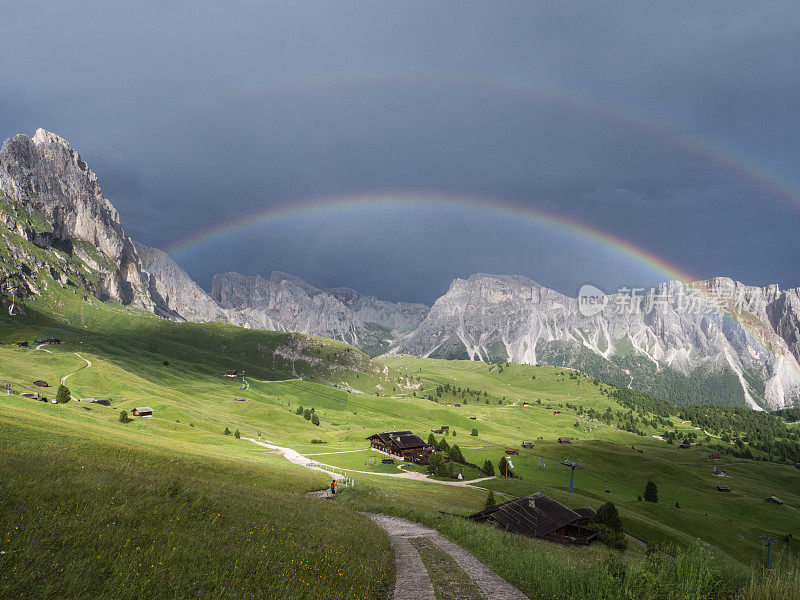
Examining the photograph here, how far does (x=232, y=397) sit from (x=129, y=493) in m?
199

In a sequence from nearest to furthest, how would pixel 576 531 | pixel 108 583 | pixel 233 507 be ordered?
pixel 108 583
pixel 233 507
pixel 576 531

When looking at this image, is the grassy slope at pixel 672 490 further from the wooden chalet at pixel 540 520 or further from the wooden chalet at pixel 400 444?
the wooden chalet at pixel 400 444

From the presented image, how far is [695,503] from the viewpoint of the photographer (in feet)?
384

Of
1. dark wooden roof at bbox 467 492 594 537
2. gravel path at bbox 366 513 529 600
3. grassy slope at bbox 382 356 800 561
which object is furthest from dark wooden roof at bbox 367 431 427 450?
gravel path at bbox 366 513 529 600

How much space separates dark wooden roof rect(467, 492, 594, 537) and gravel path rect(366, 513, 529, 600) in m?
25.1

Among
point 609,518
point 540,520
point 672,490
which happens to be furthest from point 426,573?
point 672,490

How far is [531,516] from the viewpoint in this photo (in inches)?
2042

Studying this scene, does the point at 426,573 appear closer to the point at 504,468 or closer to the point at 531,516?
the point at 531,516

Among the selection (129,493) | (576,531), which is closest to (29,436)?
(129,493)

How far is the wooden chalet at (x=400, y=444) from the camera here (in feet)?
374

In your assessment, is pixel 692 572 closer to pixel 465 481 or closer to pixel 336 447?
pixel 465 481

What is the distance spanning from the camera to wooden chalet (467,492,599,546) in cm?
4828

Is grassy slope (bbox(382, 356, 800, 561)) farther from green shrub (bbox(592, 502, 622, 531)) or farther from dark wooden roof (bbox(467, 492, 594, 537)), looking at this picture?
dark wooden roof (bbox(467, 492, 594, 537))

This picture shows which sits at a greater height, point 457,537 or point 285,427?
point 457,537
